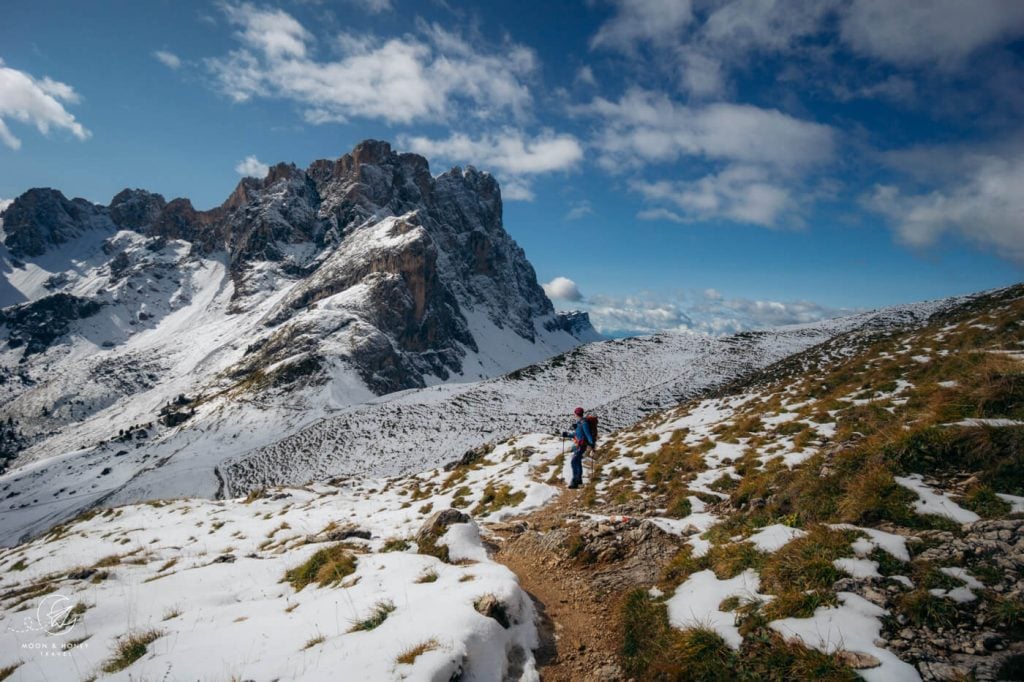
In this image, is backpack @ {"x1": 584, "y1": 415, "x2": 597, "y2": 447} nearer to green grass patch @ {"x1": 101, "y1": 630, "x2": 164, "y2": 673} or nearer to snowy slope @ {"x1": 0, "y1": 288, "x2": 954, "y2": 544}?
green grass patch @ {"x1": 101, "y1": 630, "x2": 164, "y2": 673}

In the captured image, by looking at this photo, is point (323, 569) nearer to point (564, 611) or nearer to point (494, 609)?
point (494, 609)

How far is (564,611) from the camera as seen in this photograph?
25.7 ft

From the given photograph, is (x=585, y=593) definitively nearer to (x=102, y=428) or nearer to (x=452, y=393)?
Result: (x=452, y=393)

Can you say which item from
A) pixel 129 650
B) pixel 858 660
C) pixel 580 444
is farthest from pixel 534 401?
pixel 858 660

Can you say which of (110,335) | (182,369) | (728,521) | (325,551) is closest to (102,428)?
(182,369)

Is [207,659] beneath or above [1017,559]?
beneath

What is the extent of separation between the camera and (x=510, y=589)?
6938mm

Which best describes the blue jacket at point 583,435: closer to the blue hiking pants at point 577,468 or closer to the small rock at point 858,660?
the blue hiking pants at point 577,468

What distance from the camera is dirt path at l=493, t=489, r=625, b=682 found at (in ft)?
20.8

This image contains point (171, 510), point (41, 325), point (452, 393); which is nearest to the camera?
point (171, 510)

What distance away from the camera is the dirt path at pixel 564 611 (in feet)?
20.8

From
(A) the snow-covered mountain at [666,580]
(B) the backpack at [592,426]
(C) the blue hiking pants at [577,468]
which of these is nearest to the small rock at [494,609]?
(A) the snow-covered mountain at [666,580]

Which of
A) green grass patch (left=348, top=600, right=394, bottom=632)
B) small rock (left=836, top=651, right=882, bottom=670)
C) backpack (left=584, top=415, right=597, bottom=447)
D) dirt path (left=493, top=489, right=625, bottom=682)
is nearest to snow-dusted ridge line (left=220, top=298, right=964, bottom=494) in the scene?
backpack (left=584, top=415, right=597, bottom=447)

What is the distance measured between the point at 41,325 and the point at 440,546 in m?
289
